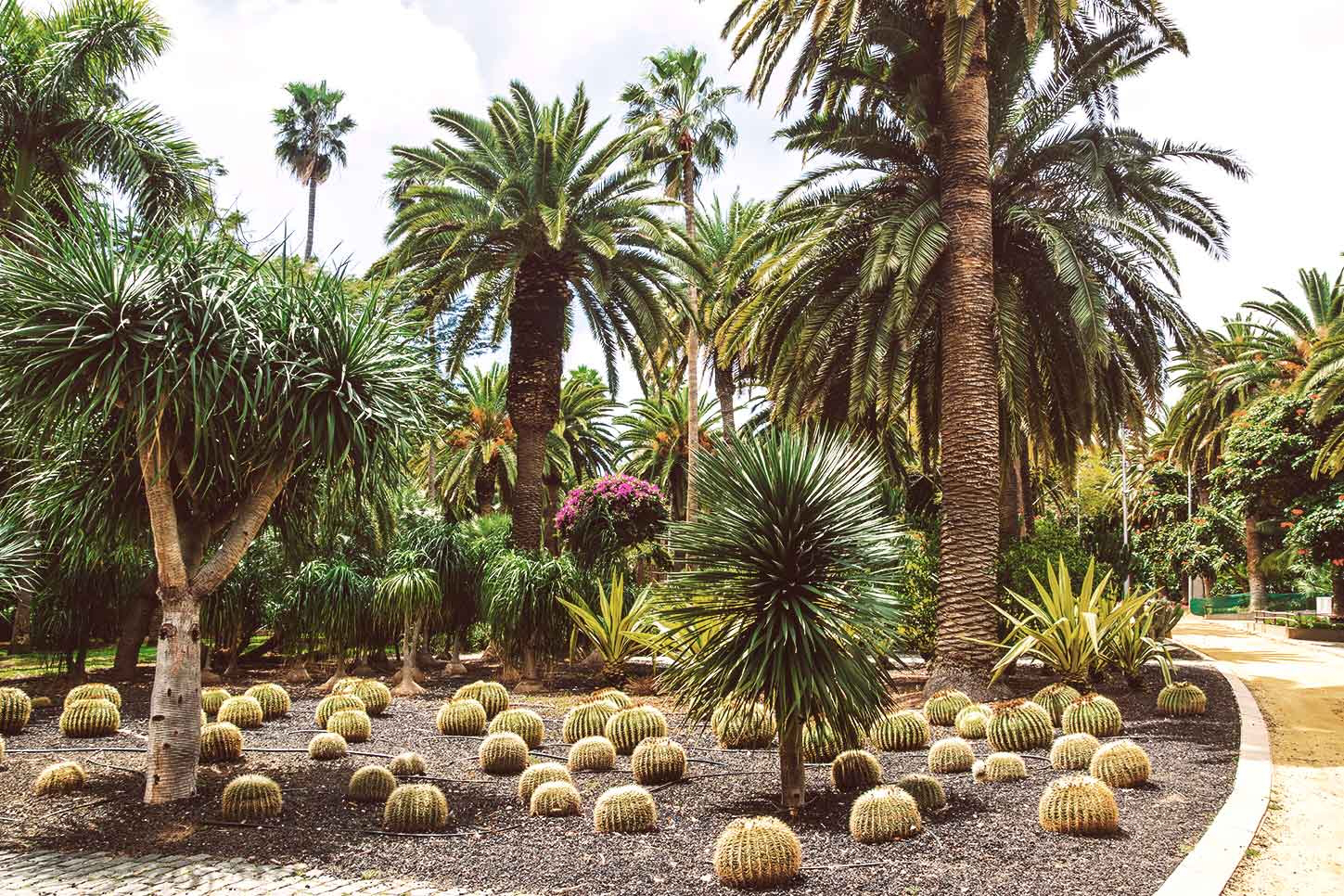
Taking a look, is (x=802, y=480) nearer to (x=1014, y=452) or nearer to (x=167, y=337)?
(x=167, y=337)

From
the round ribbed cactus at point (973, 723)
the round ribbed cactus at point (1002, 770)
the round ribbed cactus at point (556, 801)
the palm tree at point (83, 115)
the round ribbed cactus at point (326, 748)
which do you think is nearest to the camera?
the round ribbed cactus at point (556, 801)

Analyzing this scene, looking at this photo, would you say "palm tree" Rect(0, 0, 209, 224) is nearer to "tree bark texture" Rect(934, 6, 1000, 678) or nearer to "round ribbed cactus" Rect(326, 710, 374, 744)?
"round ribbed cactus" Rect(326, 710, 374, 744)

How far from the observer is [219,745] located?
9492 millimetres

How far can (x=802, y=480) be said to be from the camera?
7234 millimetres

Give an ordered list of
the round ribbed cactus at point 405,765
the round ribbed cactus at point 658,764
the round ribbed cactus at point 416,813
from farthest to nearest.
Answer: the round ribbed cactus at point 405,765 → the round ribbed cactus at point 658,764 → the round ribbed cactus at point 416,813

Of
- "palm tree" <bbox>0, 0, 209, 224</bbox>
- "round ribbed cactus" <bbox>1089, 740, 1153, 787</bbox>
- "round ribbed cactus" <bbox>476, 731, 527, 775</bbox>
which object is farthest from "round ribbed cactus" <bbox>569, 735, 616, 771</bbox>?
"palm tree" <bbox>0, 0, 209, 224</bbox>

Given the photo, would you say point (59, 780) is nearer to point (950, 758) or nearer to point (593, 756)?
point (593, 756)

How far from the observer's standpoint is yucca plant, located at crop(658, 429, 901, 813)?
271 inches

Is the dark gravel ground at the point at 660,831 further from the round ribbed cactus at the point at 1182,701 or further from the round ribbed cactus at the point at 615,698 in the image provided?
the round ribbed cactus at the point at 615,698

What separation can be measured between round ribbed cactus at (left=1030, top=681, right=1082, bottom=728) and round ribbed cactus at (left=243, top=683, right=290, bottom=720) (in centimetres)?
1005

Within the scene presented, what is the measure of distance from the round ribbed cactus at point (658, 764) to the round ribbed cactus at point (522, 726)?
222cm

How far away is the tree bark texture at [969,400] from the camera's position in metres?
12.8

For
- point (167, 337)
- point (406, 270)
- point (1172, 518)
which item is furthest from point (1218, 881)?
point (1172, 518)

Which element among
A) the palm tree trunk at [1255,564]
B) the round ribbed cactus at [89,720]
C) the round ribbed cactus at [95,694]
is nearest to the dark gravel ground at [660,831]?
the round ribbed cactus at [89,720]
